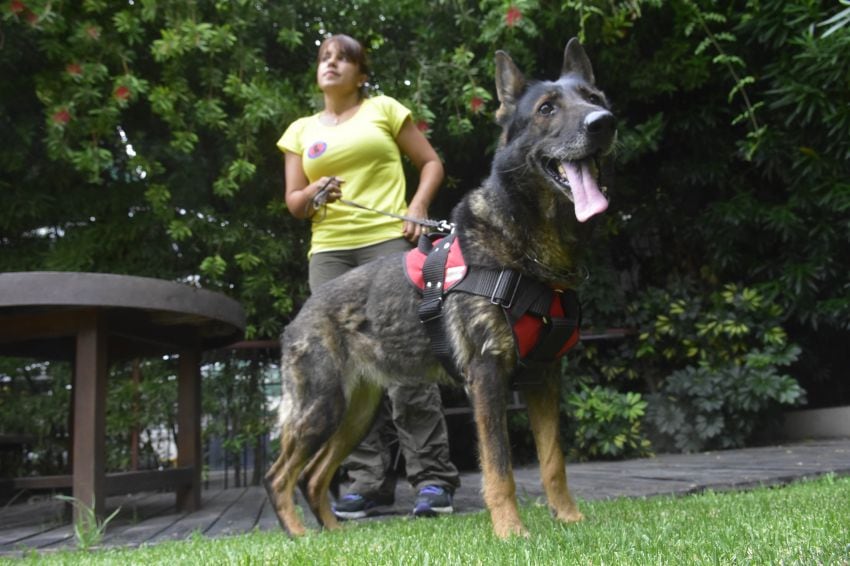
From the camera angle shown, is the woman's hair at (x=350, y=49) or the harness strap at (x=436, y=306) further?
the woman's hair at (x=350, y=49)

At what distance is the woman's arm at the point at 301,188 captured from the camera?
356 centimetres

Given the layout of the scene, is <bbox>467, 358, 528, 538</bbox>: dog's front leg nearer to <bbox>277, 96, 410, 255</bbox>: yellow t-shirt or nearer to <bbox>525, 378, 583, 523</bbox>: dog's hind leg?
<bbox>525, 378, 583, 523</bbox>: dog's hind leg

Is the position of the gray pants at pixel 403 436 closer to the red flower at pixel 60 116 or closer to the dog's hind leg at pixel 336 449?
the dog's hind leg at pixel 336 449

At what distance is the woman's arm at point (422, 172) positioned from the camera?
3.85 m

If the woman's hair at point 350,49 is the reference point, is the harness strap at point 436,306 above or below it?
below

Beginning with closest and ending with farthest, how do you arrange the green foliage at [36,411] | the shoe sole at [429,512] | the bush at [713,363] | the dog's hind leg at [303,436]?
the dog's hind leg at [303,436]
the shoe sole at [429,512]
the green foliage at [36,411]
the bush at [713,363]

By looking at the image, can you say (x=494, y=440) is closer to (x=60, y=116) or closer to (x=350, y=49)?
(x=350, y=49)

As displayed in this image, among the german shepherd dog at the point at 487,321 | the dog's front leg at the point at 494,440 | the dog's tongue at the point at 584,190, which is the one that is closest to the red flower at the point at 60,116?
the german shepherd dog at the point at 487,321

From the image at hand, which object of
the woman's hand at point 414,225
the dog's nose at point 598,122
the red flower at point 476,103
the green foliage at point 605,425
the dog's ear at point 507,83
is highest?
the red flower at point 476,103

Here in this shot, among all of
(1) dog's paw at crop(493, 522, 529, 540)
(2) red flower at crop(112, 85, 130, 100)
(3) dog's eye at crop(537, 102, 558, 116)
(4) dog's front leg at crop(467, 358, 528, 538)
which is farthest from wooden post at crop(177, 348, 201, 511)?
(3) dog's eye at crop(537, 102, 558, 116)

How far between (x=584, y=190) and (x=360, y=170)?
1.46 metres

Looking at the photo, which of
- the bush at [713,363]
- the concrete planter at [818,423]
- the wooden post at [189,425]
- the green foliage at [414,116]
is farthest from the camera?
the concrete planter at [818,423]

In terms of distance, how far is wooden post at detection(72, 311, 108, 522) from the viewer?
3.47 meters

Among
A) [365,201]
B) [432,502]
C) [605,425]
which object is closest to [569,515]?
[432,502]
